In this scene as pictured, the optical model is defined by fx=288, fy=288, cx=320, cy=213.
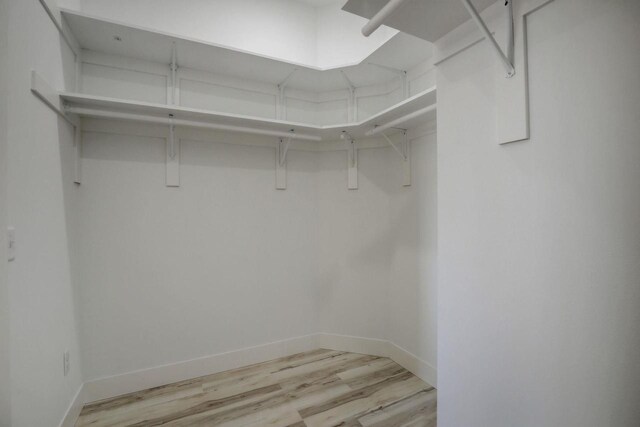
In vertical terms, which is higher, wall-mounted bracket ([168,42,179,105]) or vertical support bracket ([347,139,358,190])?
wall-mounted bracket ([168,42,179,105])

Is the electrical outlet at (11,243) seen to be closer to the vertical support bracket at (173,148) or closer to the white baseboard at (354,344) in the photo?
the vertical support bracket at (173,148)

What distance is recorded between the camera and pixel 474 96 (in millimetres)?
1151

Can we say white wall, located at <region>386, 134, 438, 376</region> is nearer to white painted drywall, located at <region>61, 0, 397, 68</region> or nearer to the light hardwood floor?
the light hardwood floor

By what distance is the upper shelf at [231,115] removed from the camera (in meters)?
1.84

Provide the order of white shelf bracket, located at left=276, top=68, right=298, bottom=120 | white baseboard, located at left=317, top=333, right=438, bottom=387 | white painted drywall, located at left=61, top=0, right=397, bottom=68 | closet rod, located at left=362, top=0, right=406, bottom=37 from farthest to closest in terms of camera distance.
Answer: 1. white shelf bracket, located at left=276, top=68, right=298, bottom=120
2. white baseboard, located at left=317, top=333, right=438, bottom=387
3. white painted drywall, located at left=61, top=0, right=397, bottom=68
4. closet rod, located at left=362, top=0, right=406, bottom=37

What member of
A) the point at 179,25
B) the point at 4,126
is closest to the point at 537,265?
the point at 4,126

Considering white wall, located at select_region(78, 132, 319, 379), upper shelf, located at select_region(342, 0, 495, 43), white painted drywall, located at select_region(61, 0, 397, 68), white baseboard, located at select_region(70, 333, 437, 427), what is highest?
white painted drywall, located at select_region(61, 0, 397, 68)

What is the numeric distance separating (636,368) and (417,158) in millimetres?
1865

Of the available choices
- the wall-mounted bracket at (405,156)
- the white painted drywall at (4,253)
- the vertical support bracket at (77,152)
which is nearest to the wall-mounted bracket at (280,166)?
the wall-mounted bracket at (405,156)

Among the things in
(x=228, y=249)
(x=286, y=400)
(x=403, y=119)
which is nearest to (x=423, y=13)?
(x=403, y=119)

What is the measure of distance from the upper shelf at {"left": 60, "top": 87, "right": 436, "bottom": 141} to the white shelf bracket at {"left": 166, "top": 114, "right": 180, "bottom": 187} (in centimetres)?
22

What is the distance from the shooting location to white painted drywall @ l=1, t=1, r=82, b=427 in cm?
123

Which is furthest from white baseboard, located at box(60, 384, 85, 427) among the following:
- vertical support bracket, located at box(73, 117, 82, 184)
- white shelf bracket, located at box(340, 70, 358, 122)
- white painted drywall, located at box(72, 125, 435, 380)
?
white shelf bracket, located at box(340, 70, 358, 122)

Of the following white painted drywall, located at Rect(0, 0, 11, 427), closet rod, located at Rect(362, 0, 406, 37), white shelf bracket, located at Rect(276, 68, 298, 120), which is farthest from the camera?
white shelf bracket, located at Rect(276, 68, 298, 120)
